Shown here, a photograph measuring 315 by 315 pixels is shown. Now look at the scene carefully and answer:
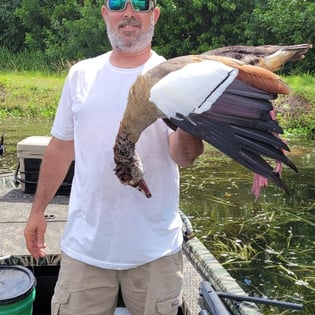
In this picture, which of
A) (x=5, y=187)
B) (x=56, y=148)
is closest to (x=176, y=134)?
(x=56, y=148)

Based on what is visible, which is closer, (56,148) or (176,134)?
(176,134)

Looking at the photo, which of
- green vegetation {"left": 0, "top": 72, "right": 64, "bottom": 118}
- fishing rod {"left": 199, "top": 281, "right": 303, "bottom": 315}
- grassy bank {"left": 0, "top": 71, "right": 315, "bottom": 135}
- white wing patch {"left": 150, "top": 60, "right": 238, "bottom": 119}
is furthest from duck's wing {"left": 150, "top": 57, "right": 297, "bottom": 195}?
green vegetation {"left": 0, "top": 72, "right": 64, "bottom": 118}

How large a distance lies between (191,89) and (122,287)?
86 centimetres

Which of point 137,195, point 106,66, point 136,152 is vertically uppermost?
point 106,66

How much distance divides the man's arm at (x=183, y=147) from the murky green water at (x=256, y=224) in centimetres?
234

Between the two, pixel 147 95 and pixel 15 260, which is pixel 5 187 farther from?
pixel 147 95

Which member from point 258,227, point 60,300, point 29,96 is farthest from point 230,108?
point 29,96

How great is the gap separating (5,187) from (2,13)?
19286mm

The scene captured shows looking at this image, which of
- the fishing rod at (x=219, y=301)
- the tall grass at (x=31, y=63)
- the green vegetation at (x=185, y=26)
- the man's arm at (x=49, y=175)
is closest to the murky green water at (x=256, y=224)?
the fishing rod at (x=219, y=301)

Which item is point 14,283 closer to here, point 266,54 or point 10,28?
point 266,54

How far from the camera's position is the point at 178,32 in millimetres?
18094

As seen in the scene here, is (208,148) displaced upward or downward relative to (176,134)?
downward

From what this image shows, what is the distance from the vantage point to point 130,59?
A: 2090 millimetres

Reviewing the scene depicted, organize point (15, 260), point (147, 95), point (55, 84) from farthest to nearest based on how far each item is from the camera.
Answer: point (55, 84)
point (15, 260)
point (147, 95)
